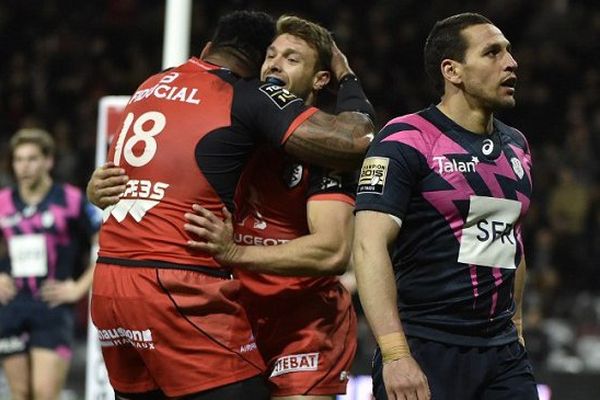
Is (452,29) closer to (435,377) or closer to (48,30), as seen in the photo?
(435,377)

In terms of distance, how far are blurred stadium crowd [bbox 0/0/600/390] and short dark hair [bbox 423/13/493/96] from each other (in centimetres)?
666

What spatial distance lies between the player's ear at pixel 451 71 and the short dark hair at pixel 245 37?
2.42 feet

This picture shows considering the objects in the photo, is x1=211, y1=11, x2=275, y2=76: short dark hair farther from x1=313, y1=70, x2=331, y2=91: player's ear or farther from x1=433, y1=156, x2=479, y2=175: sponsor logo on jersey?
x1=433, y1=156, x2=479, y2=175: sponsor logo on jersey

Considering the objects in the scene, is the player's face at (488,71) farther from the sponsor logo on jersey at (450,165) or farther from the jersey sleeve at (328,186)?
the jersey sleeve at (328,186)

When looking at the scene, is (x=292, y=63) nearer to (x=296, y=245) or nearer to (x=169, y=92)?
(x=169, y=92)

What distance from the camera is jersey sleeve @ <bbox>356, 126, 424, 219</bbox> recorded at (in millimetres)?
4043

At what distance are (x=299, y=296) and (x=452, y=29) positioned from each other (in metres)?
1.26

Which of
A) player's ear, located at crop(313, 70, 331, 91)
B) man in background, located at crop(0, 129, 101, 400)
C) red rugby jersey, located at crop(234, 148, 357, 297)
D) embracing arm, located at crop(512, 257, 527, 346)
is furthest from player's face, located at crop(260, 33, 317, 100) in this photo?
man in background, located at crop(0, 129, 101, 400)

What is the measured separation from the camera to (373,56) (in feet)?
47.1

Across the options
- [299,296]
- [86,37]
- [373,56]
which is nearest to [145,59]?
[86,37]

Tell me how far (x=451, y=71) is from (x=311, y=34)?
722 mm

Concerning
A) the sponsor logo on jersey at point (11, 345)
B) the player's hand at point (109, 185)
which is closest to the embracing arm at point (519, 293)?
the player's hand at point (109, 185)

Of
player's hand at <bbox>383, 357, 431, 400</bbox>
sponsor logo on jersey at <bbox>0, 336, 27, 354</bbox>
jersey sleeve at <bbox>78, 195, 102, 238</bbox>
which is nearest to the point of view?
player's hand at <bbox>383, 357, 431, 400</bbox>

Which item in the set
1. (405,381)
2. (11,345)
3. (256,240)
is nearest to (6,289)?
(11,345)
